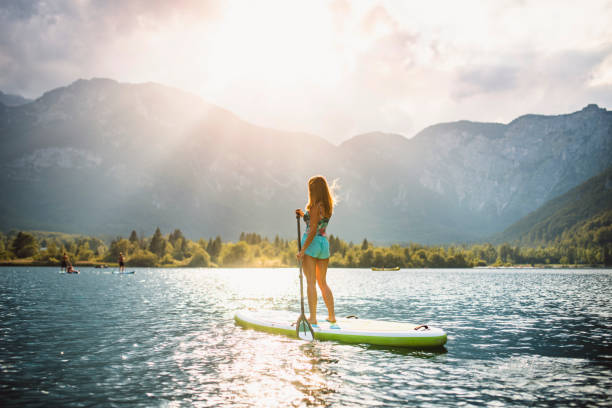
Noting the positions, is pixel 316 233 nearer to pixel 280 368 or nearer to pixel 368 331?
pixel 368 331

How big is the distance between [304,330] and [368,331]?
2.45 meters

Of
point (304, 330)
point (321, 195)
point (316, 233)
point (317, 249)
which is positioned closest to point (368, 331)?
point (304, 330)

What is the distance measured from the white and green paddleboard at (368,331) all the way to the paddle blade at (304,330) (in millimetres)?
237

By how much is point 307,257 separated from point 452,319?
13.8m

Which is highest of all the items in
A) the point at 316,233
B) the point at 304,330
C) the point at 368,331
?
the point at 316,233

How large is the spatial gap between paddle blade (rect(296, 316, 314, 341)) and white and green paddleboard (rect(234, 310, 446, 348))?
9.3 inches

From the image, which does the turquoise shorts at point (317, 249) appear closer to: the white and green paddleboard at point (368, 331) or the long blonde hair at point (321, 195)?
the long blonde hair at point (321, 195)

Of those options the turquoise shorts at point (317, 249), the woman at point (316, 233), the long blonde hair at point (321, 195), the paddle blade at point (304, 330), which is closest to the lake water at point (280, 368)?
the paddle blade at point (304, 330)

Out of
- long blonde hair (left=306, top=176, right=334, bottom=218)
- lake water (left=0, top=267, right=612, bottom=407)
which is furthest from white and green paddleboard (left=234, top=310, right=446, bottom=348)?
long blonde hair (left=306, top=176, right=334, bottom=218)

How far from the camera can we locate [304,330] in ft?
53.6

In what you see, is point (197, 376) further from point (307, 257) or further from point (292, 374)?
point (307, 257)

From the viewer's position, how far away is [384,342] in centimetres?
1533

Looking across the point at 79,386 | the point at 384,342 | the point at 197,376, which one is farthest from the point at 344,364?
the point at 79,386

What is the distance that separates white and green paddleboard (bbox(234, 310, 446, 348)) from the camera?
15.0 meters
